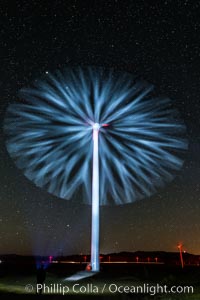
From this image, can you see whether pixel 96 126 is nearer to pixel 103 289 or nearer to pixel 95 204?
pixel 95 204

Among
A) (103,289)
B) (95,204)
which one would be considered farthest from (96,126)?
(103,289)

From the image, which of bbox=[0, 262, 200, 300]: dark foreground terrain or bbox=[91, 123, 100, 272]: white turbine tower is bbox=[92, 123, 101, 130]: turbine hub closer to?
bbox=[91, 123, 100, 272]: white turbine tower

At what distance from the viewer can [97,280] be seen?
24547 mm

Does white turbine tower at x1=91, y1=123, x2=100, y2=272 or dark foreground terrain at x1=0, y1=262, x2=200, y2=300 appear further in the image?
white turbine tower at x1=91, y1=123, x2=100, y2=272

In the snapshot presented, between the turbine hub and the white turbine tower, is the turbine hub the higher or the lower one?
the higher one

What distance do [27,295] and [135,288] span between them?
6.05 metres

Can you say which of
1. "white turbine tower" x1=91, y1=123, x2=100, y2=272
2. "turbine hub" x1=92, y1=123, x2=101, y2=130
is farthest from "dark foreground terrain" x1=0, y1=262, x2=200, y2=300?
"turbine hub" x1=92, y1=123, x2=101, y2=130

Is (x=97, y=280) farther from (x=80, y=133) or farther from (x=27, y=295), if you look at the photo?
(x=80, y=133)

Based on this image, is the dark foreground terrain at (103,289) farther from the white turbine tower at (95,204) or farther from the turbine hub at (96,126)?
the turbine hub at (96,126)

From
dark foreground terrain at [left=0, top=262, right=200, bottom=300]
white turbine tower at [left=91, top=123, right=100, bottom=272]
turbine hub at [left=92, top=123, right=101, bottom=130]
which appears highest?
turbine hub at [left=92, top=123, right=101, bottom=130]

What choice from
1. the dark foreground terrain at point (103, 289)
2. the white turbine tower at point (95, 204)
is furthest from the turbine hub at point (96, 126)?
the dark foreground terrain at point (103, 289)

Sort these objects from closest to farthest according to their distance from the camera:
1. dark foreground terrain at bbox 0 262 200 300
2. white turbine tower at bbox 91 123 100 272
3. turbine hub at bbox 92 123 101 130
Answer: dark foreground terrain at bbox 0 262 200 300
white turbine tower at bbox 91 123 100 272
turbine hub at bbox 92 123 101 130

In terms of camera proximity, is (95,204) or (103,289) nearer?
(103,289)

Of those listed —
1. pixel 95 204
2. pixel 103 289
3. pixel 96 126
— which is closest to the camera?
pixel 103 289
